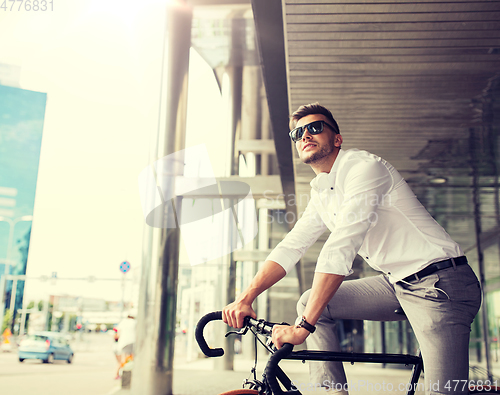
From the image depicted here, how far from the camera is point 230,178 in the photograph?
10.0 m

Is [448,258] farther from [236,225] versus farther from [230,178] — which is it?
[236,225]

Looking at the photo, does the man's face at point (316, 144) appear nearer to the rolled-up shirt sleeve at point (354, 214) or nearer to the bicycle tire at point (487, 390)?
the rolled-up shirt sleeve at point (354, 214)

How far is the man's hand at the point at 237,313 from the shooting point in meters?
1.62

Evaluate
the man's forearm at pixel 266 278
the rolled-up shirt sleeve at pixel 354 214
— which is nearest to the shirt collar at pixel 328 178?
the rolled-up shirt sleeve at pixel 354 214

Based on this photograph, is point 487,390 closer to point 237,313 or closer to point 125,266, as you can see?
point 237,313

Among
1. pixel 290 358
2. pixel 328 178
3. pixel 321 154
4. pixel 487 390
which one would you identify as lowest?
pixel 487 390

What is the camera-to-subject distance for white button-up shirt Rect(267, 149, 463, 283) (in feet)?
5.42

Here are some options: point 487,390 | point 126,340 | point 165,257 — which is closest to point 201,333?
point 487,390

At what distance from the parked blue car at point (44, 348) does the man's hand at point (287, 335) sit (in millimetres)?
17775

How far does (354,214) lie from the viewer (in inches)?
66.4

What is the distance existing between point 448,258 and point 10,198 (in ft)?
77.7

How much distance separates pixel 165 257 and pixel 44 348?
12.8 meters

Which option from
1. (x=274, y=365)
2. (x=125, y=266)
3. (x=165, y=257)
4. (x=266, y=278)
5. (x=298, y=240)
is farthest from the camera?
(x=125, y=266)

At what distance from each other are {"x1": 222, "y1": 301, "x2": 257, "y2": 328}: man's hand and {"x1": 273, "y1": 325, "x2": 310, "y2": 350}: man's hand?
0.20 meters
